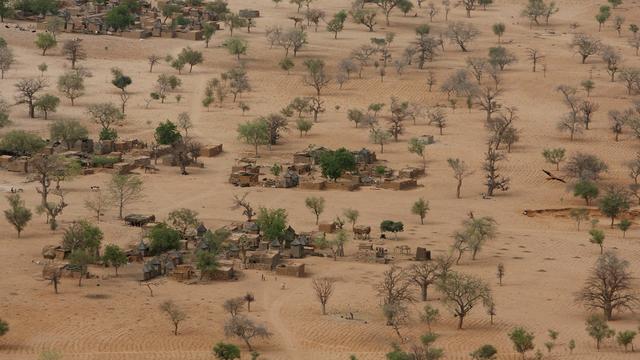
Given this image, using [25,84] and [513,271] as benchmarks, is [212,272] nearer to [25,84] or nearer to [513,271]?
[513,271]

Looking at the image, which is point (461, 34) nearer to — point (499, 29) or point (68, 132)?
point (499, 29)

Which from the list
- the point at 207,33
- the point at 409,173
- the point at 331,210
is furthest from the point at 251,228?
the point at 207,33

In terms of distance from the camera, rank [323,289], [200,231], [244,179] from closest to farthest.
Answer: [323,289] → [200,231] → [244,179]

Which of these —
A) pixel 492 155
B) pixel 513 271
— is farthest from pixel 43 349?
pixel 492 155

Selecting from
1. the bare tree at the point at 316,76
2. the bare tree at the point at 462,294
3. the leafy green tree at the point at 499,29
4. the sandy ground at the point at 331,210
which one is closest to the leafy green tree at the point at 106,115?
the sandy ground at the point at 331,210

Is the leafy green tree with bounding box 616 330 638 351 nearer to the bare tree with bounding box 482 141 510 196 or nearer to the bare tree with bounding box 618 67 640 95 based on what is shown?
the bare tree with bounding box 482 141 510 196
